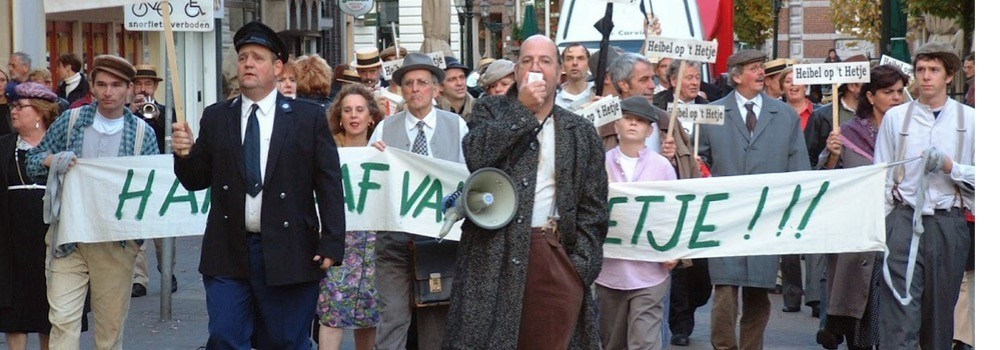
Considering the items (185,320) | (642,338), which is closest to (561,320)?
(642,338)

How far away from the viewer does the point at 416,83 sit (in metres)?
9.10

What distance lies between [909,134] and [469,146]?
3186 mm

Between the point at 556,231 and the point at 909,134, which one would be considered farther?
the point at 909,134

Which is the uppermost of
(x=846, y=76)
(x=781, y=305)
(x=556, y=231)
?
(x=846, y=76)

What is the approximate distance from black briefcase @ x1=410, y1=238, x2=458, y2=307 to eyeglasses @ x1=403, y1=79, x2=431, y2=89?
0.88m

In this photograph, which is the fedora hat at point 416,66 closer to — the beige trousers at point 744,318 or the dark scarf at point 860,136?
the beige trousers at point 744,318

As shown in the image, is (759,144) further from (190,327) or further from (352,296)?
→ (190,327)

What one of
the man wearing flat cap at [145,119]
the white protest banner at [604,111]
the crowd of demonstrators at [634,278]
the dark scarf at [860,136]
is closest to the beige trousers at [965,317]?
the dark scarf at [860,136]

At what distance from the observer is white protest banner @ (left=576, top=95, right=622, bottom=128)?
8430 millimetres

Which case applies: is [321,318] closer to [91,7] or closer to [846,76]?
[846,76]

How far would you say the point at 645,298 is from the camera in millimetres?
8539

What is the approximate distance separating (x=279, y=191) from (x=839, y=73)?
4515mm

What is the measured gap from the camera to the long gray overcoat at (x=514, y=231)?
21.3 ft
